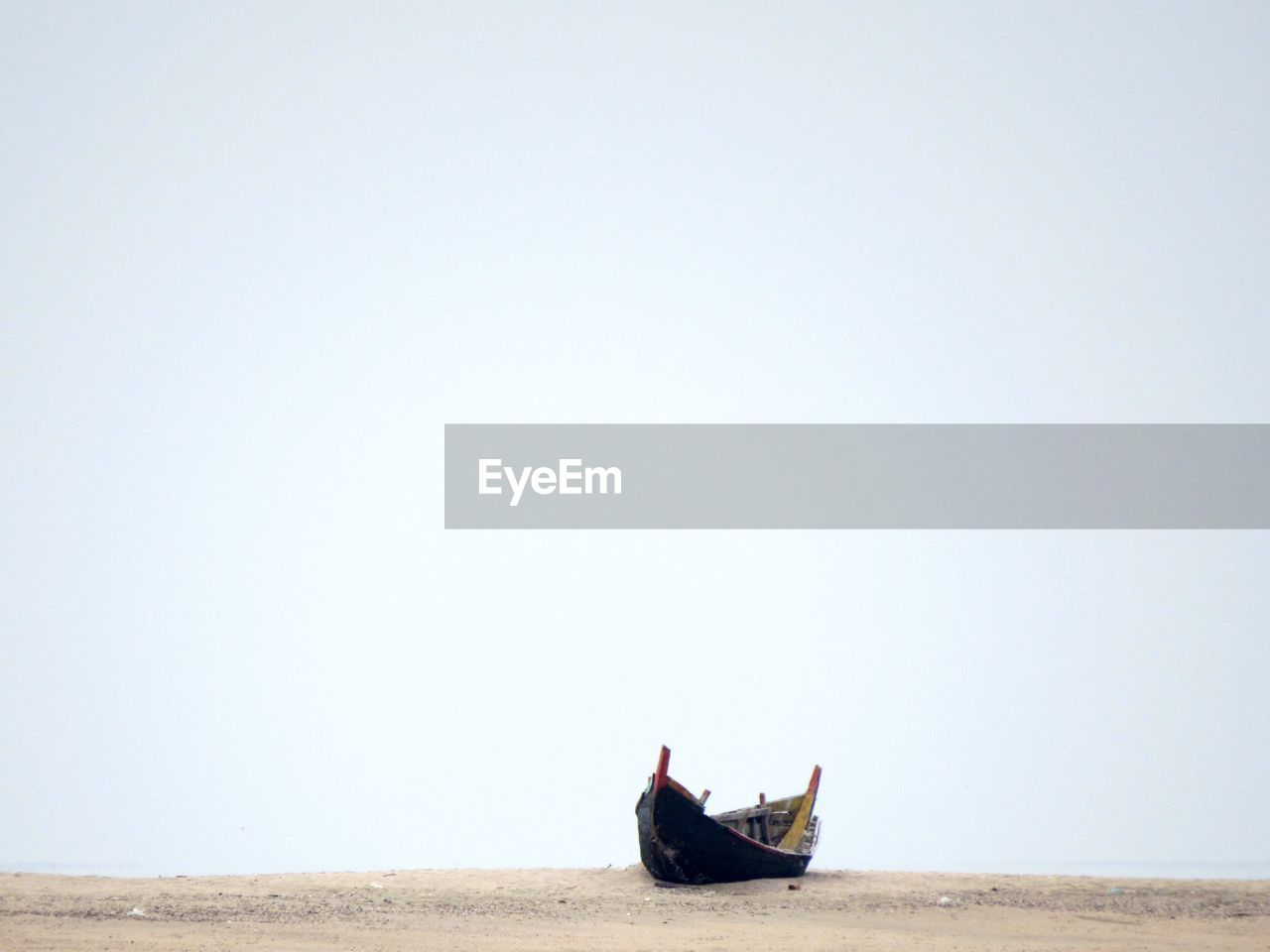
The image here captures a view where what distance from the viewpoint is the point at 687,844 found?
25.1 metres

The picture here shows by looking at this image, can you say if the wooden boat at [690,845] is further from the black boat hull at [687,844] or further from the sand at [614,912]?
the sand at [614,912]

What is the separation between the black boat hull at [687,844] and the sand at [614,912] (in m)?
0.45

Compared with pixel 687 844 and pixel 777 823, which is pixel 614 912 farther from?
pixel 777 823

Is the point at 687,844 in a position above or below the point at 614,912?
above

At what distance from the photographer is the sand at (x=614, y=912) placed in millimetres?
17859

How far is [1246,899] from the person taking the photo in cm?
2400

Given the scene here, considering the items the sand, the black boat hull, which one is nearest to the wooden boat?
the black boat hull

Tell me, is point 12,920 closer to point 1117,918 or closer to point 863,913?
point 863,913

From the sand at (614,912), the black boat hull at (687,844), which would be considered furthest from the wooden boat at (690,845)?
the sand at (614,912)

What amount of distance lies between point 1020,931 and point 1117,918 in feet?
8.90

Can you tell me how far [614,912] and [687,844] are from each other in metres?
4.31

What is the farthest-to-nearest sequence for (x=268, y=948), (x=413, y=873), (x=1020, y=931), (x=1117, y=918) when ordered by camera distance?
(x=413, y=873), (x=1117, y=918), (x=1020, y=931), (x=268, y=948)

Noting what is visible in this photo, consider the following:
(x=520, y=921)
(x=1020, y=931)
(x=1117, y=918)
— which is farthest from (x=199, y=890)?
(x=1117, y=918)

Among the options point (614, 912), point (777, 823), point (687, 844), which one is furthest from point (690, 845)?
point (777, 823)
